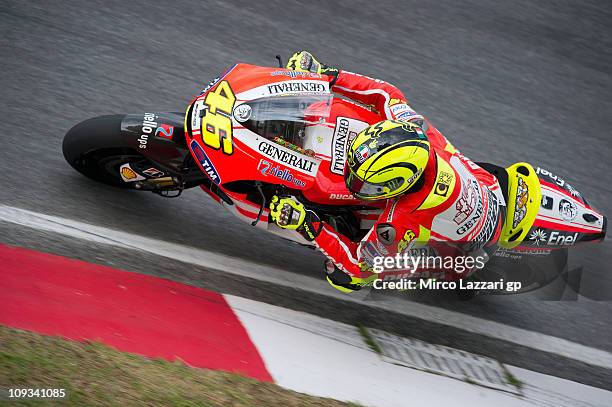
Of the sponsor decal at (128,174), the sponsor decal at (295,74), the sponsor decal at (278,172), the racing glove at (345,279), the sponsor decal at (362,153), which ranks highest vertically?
the sponsor decal at (295,74)

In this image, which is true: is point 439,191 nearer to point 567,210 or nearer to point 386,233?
point 386,233

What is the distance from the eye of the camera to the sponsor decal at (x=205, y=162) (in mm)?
5008

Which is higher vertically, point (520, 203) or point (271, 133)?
point (271, 133)

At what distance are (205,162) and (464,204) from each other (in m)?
1.89

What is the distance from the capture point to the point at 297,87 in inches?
203

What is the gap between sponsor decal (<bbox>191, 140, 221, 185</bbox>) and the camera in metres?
5.01

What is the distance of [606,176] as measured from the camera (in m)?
7.88

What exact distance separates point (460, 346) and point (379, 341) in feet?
2.53

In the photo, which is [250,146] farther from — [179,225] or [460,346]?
[460,346]

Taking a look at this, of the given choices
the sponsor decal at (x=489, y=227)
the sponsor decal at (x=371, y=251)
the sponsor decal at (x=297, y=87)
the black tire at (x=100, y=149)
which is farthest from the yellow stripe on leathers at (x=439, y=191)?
the black tire at (x=100, y=149)

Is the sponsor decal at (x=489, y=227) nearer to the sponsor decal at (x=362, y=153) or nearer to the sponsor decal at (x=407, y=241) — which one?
the sponsor decal at (x=407, y=241)

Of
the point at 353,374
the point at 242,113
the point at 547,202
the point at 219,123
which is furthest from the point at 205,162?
the point at 547,202

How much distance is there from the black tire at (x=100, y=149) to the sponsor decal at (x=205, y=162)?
65 centimetres

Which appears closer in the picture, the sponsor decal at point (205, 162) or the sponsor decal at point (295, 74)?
the sponsor decal at point (205, 162)
